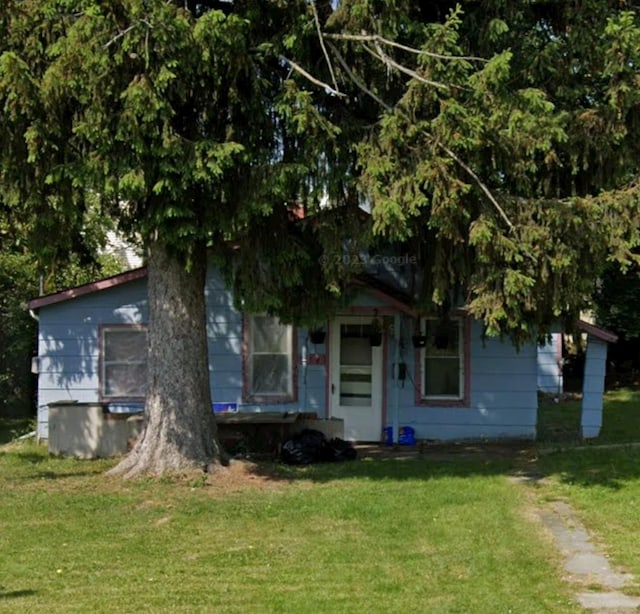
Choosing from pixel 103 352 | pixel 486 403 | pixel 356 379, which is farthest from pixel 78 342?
pixel 486 403

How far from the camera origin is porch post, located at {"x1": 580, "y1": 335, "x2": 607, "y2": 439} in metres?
13.9

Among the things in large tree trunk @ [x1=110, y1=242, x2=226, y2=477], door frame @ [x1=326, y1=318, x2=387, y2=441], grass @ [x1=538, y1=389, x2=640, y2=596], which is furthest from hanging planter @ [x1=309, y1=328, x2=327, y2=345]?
grass @ [x1=538, y1=389, x2=640, y2=596]

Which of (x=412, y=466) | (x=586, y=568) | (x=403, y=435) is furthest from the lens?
(x=403, y=435)

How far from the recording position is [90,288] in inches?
569

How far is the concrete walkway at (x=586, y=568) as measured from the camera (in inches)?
220

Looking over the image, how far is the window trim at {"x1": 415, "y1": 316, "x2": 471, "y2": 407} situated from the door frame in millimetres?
562

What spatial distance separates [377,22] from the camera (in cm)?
895

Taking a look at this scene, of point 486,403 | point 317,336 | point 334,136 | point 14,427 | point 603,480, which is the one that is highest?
point 334,136

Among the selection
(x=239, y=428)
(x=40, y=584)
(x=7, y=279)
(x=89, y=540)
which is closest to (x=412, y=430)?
(x=239, y=428)

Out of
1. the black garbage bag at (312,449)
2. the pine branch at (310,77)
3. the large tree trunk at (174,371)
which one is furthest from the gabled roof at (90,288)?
the pine branch at (310,77)

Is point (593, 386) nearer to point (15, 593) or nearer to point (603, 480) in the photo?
point (603, 480)

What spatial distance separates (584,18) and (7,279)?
1399 centimetres

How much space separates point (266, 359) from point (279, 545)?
287 inches

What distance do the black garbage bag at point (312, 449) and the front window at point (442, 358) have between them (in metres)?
2.56
